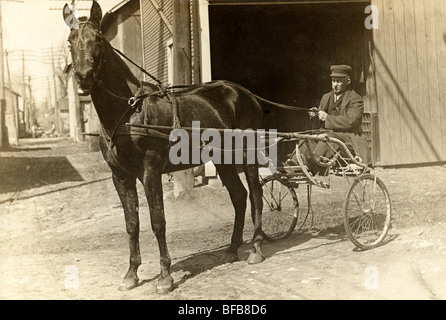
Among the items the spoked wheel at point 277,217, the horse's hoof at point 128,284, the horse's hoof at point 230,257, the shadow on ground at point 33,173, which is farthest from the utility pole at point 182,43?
the shadow on ground at point 33,173

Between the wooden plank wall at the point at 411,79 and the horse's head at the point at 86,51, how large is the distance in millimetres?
7632

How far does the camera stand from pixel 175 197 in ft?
32.6

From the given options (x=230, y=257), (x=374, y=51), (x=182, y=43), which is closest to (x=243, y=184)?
(x=230, y=257)

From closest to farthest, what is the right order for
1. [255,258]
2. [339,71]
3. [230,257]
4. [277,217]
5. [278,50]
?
[255,258], [230,257], [339,71], [277,217], [278,50]

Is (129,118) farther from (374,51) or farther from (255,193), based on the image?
(374,51)

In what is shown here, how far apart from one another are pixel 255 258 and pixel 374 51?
6603mm

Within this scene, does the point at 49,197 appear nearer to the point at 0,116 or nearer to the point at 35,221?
the point at 35,221

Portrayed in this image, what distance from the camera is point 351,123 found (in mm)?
6176

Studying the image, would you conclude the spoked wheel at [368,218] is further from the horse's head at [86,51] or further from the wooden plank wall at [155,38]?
the wooden plank wall at [155,38]

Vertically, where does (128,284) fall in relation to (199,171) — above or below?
below

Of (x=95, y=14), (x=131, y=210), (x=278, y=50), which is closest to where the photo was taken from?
(x=95, y=14)

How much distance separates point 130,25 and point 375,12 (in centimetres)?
1086

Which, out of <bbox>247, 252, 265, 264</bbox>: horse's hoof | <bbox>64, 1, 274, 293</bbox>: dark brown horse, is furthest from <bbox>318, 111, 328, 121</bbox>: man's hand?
<bbox>247, 252, 265, 264</bbox>: horse's hoof

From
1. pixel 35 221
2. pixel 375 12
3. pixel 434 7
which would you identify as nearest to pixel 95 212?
pixel 35 221
